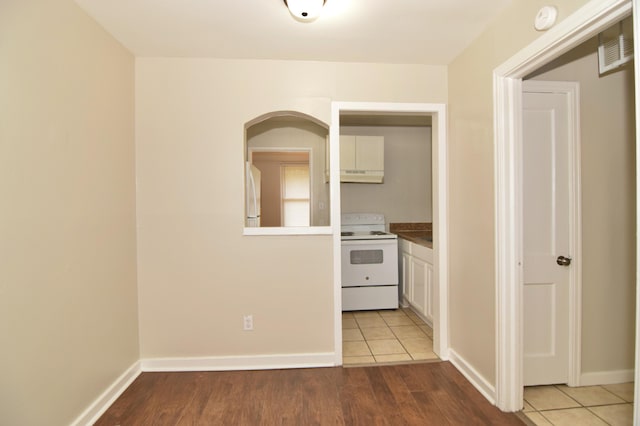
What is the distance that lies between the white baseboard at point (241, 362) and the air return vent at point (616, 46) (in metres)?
2.60

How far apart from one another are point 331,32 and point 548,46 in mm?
1215

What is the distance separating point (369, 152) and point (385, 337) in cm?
219

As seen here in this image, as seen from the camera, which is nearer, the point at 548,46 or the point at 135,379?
the point at 548,46

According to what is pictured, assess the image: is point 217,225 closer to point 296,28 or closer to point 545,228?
point 296,28

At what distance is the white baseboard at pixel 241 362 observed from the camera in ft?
8.09

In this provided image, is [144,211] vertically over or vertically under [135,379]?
over

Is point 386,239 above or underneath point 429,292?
above

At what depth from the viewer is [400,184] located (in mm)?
4422

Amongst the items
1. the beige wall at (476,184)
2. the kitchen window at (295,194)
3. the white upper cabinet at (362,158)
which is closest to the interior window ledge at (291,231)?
the beige wall at (476,184)

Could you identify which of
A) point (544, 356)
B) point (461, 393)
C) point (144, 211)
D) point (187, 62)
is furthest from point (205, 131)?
point (544, 356)

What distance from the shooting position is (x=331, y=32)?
210 cm

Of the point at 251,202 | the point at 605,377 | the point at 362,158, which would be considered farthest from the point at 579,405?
the point at 362,158

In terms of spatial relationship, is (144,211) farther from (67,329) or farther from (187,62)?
(187,62)

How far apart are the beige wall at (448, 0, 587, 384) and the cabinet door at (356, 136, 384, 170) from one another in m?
1.53
